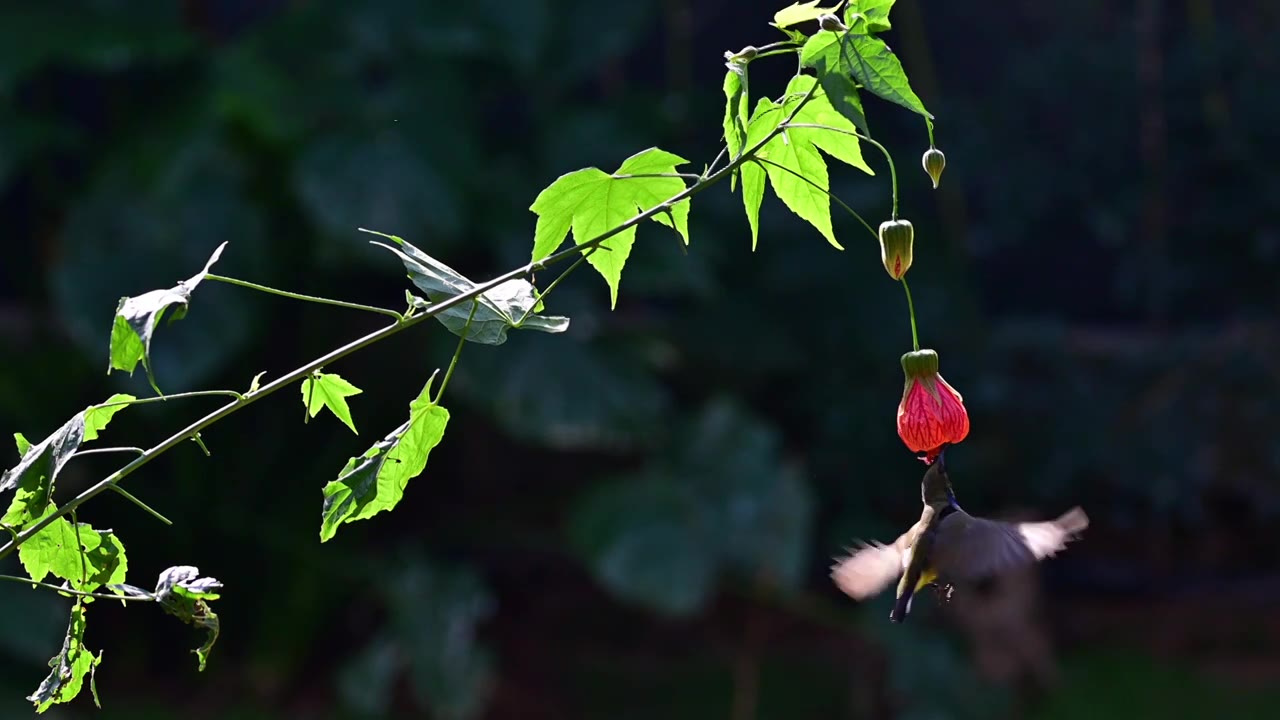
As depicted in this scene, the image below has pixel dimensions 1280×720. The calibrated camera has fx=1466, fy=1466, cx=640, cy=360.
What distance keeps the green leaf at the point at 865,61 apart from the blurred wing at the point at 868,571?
0.43m

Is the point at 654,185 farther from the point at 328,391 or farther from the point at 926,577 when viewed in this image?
the point at 926,577

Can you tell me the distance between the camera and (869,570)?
98 centimetres

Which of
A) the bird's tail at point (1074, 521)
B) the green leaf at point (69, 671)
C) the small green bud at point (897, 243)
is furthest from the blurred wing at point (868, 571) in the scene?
the green leaf at point (69, 671)

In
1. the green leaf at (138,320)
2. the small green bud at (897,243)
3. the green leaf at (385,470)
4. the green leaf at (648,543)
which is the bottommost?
the green leaf at (648,543)

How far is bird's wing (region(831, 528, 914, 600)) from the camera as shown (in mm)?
964

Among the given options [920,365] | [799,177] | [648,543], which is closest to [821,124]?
[799,177]

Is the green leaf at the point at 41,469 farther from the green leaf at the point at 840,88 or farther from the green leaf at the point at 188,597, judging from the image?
the green leaf at the point at 840,88

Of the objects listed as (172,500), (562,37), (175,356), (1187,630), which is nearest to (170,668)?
(172,500)

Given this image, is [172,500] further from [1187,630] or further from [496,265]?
[1187,630]

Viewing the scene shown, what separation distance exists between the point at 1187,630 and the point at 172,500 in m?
2.66

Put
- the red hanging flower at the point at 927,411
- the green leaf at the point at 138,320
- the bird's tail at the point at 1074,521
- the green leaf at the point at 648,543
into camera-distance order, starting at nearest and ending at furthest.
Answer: the green leaf at the point at 138,320, the red hanging flower at the point at 927,411, the bird's tail at the point at 1074,521, the green leaf at the point at 648,543

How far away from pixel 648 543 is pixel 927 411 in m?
2.51

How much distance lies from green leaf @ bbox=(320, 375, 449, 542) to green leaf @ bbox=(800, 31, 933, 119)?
22 centimetres

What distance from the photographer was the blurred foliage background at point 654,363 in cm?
332
